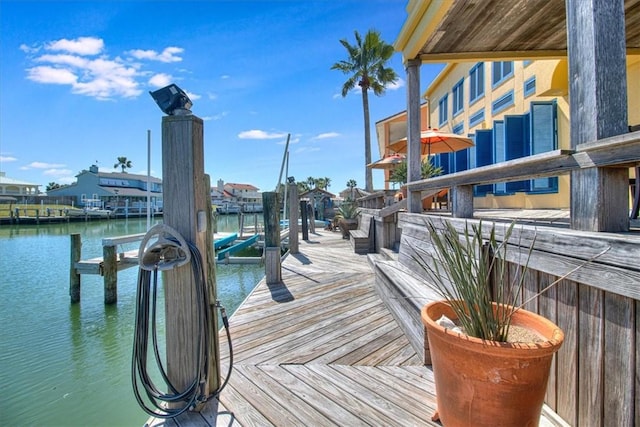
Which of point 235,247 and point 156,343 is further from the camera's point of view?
point 235,247

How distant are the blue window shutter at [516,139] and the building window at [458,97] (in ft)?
11.3

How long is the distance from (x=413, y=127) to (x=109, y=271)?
6.21m

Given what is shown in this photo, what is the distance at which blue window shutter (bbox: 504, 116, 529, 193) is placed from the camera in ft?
20.4

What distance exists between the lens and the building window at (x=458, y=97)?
9.52m

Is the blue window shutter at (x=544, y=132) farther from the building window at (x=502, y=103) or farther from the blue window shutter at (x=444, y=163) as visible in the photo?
the blue window shutter at (x=444, y=163)

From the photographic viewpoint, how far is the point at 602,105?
4.51ft

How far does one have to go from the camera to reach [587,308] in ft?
4.36

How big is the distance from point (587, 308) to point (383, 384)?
3.95 feet

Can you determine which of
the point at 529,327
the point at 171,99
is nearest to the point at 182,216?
the point at 171,99

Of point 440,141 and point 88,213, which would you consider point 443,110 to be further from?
point 88,213

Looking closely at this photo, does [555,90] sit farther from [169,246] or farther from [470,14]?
[169,246]

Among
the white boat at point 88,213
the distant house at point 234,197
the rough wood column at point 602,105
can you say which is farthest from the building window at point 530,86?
the distant house at point 234,197

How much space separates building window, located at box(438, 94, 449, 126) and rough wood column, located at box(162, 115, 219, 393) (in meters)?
10.9

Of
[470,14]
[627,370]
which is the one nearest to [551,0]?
[470,14]
